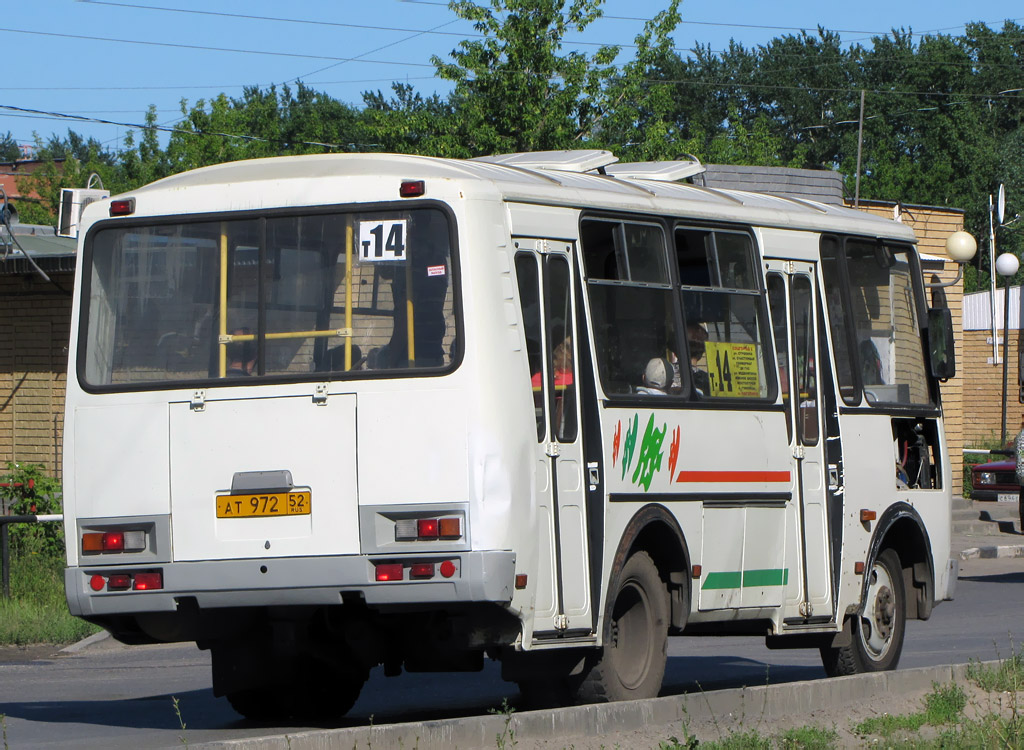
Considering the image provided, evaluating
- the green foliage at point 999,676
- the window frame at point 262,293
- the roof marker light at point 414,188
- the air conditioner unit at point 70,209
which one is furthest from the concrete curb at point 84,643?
the air conditioner unit at point 70,209

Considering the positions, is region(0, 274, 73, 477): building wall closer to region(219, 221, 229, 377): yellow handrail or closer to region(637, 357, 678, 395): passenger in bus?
region(219, 221, 229, 377): yellow handrail

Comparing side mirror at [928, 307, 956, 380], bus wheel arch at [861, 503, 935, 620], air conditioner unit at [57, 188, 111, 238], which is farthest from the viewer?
air conditioner unit at [57, 188, 111, 238]

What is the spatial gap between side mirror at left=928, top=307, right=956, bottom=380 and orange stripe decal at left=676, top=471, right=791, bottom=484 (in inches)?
88.4

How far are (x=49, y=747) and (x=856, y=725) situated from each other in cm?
413

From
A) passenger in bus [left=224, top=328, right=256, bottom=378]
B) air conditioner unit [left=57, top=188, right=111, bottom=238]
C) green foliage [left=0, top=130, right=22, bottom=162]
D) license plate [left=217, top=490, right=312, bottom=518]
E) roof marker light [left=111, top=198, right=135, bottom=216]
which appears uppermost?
green foliage [left=0, top=130, right=22, bottom=162]

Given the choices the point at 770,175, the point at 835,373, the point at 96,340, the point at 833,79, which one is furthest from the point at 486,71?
the point at 833,79

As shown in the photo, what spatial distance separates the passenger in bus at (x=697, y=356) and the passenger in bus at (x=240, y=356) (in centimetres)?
263

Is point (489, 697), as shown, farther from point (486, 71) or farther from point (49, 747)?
point (486, 71)

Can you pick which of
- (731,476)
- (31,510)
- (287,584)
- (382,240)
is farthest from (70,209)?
(287,584)

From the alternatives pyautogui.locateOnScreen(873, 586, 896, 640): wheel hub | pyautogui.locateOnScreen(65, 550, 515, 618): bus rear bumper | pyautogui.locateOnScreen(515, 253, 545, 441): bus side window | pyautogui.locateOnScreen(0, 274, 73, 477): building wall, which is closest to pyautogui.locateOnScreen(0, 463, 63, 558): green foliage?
pyautogui.locateOnScreen(0, 274, 73, 477): building wall

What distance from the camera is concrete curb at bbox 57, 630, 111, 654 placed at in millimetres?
14594

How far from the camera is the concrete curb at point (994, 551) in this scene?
23834mm

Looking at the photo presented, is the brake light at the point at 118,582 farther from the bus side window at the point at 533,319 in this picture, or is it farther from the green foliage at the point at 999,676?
the green foliage at the point at 999,676

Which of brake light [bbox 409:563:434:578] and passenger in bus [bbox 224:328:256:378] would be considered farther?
passenger in bus [bbox 224:328:256:378]
